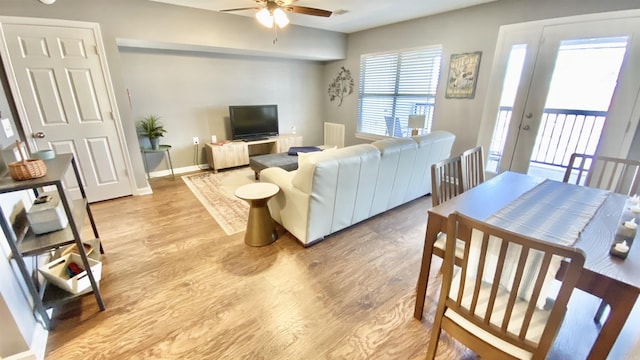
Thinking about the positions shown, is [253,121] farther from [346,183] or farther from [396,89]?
[346,183]

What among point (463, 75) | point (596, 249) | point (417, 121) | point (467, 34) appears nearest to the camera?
point (596, 249)

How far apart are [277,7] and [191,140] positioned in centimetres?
304

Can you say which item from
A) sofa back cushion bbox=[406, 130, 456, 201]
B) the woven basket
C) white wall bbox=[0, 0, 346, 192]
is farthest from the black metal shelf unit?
sofa back cushion bbox=[406, 130, 456, 201]

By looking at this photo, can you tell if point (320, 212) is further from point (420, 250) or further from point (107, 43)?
point (107, 43)

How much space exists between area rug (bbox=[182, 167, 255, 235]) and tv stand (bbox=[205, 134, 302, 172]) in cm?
17

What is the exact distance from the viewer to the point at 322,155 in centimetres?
221

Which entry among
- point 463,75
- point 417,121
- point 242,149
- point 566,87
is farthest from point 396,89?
point 242,149

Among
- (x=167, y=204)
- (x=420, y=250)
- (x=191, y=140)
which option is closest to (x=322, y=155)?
(x=420, y=250)

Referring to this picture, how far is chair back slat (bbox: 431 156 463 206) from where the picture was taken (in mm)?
1765

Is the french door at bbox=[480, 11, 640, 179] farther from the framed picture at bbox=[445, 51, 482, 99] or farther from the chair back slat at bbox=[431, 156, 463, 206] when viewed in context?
the chair back slat at bbox=[431, 156, 463, 206]

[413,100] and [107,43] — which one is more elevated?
[107,43]

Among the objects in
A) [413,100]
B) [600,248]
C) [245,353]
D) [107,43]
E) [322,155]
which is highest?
[107,43]

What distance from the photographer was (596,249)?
1.15 metres

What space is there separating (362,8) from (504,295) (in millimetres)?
3735
